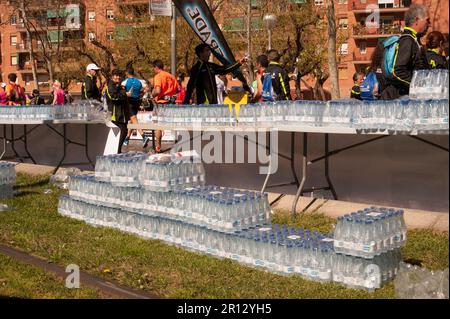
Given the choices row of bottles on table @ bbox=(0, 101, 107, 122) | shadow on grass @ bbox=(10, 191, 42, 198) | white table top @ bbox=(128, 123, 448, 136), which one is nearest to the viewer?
white table top @ bbox=(128, 123, 448, 136)

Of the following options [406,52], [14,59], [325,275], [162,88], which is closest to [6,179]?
[162,88]

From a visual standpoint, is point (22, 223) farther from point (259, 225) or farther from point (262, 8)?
point (262, 8)

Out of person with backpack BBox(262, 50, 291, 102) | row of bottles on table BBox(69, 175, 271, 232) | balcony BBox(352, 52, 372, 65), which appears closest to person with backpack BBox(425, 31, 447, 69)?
person with backpack BBox(262, 50, 291, 102)

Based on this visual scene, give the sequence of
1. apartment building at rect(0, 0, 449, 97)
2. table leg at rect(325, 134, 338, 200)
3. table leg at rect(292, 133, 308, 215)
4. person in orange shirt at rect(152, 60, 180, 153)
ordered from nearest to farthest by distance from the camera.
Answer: table leg at rect(292, 133, 308, 215) → table leg at rect(325, 134, 338, 200) → person in orange shirt at rect(152, 60, 180, 153) → apartment building at rect(0, 0, 449, 97)

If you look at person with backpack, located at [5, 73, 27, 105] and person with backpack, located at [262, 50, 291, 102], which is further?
person with backpack, located at [5, 73, 27, 105]

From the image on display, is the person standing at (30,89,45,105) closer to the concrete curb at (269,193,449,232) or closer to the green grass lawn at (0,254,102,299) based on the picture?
the concrete curb at (269,193,449,232)

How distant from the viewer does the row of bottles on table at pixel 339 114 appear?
7.59 metres

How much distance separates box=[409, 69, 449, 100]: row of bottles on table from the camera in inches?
300

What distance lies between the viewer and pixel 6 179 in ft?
38.0

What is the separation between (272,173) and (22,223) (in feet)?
13.5

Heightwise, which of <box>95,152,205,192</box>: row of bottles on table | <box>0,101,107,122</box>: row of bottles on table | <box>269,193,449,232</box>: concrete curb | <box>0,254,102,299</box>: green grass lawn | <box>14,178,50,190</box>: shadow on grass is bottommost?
<box>14,178,50,190</box>: shadow on grass

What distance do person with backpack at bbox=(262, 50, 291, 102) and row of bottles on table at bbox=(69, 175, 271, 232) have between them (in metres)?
3.76

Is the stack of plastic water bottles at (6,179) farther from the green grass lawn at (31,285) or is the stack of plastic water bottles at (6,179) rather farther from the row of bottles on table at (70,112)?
the green grass lawn at (31,285)
